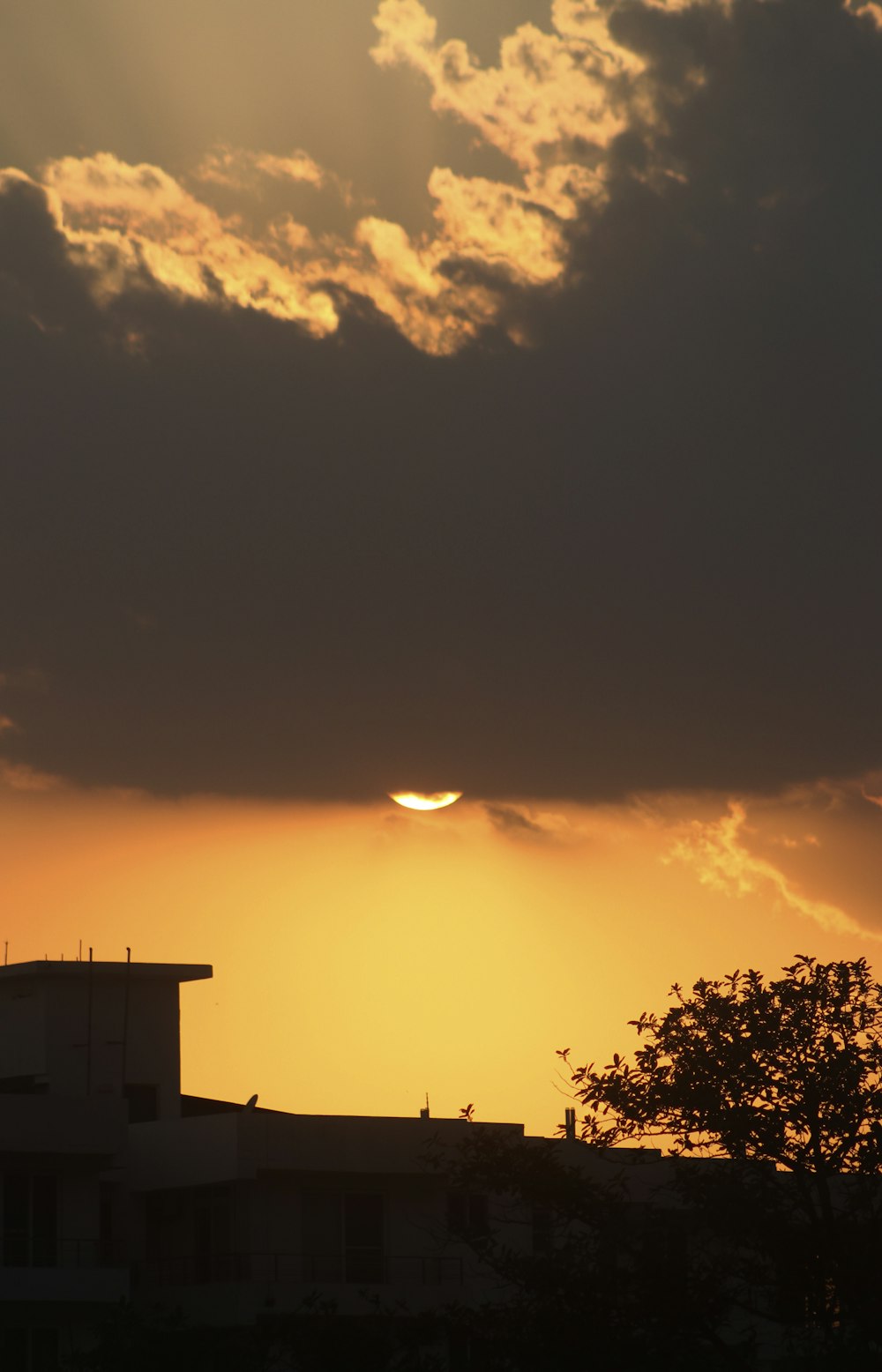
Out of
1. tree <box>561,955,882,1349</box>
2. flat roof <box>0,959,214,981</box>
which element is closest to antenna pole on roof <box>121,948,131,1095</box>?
flat roof <box>0,959,214,981</box>

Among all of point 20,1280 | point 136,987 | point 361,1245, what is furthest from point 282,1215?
point 136,987

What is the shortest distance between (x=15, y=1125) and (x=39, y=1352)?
564 centimetres

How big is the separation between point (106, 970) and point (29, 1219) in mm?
11856

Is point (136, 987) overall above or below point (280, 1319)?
above

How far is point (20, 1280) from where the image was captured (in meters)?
49.5

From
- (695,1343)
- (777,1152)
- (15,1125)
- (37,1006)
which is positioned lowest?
(695,1343)

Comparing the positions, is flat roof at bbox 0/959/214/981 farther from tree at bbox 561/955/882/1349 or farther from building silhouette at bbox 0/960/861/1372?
tree at bbox 561/955/882/1349

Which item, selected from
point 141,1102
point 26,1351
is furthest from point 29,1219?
point 141,1102

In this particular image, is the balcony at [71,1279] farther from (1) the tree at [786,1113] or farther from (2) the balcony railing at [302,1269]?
(1) the tree at [786,1113]

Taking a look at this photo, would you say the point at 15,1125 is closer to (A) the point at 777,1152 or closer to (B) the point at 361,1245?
(B) the point at 361,1245

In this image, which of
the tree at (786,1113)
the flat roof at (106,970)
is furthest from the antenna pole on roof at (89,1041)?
the tree at (786,1113)

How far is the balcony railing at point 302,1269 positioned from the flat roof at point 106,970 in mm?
10914

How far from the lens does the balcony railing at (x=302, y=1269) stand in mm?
51219

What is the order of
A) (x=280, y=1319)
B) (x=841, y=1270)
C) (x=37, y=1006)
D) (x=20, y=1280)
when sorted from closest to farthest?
(x=841, y=1270)
(x=280, y=1319)
(x=20, y=1280)
(x=37, y=1006)
